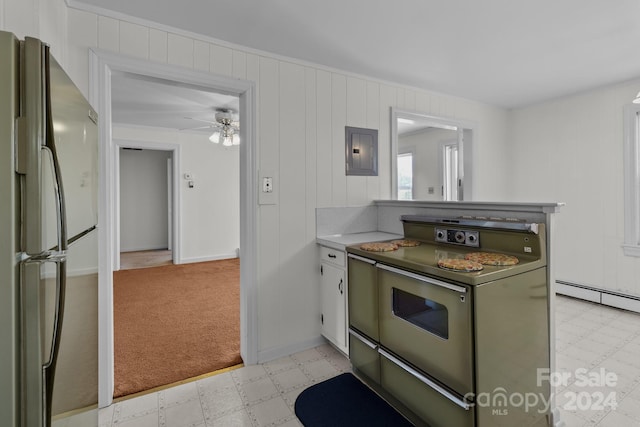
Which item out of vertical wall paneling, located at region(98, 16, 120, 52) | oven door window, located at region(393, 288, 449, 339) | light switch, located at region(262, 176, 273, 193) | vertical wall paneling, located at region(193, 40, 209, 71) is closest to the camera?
oven door window, located at region(393, 288, 449, 339)

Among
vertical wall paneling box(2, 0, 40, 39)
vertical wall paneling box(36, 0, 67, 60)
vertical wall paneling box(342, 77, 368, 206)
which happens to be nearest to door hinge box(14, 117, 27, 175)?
vertical wall paneling box(2, 0, 40, 39)

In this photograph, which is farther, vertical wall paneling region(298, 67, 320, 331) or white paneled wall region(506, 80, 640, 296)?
white paneled wall region(506, 80, 640, 296)

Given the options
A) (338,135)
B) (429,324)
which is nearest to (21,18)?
(338,135)

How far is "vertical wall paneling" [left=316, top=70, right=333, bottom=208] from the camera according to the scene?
2.63 metres

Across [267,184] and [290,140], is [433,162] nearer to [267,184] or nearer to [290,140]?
[290,140]

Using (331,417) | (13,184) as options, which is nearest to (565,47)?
(331,417)

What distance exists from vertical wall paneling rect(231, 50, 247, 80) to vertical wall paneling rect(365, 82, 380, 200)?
1.13m

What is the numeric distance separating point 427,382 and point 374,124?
7.02ft

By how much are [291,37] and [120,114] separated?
3270 millimetres

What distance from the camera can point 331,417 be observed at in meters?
1.77

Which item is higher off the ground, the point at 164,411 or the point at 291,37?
the point at 291,37

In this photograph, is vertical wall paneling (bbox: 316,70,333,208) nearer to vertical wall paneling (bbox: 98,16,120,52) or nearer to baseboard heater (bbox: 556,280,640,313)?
vertical wall paneling (bbox: 98,16,120,52)

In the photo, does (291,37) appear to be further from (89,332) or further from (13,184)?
(89,332)

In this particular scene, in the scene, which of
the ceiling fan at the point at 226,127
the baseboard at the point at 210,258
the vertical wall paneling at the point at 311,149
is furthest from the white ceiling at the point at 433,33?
the baseboard at the point at 210,258
